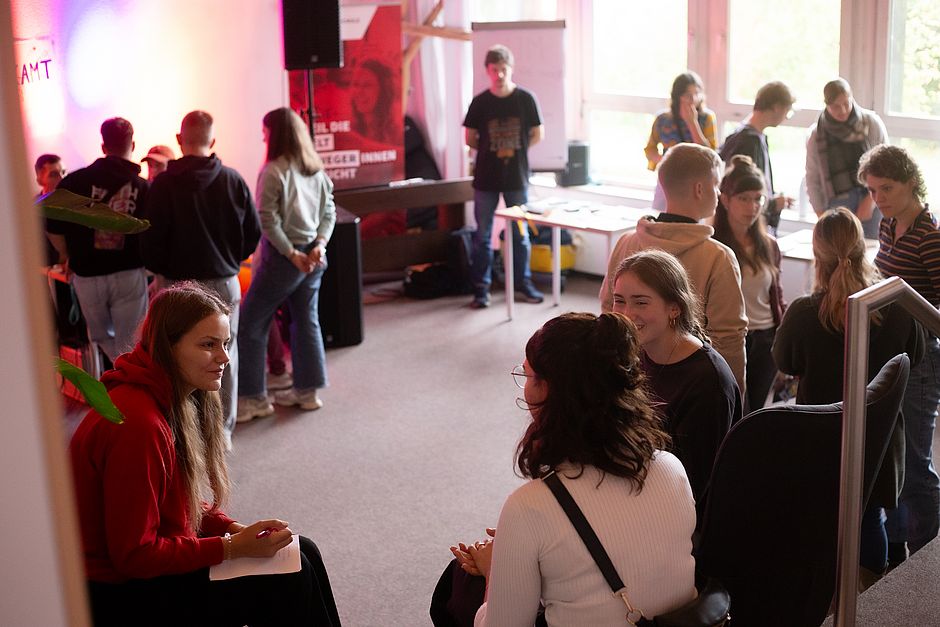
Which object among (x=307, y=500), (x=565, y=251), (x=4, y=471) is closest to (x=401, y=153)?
(x=565, y=251)

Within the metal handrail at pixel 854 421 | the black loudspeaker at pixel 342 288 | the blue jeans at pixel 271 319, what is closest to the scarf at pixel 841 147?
the black loudspeaker at pixel 342 288

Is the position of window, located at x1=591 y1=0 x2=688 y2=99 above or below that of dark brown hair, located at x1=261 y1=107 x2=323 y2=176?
above

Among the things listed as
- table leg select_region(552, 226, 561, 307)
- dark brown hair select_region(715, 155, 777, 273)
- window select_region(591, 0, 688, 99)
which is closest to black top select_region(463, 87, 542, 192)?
table leg select_region(552, 226, 561, 307)

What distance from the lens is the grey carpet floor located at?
3811mm

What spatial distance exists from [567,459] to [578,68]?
21.6 ft

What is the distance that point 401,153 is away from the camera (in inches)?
297

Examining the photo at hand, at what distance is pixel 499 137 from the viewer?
6926 millimetres

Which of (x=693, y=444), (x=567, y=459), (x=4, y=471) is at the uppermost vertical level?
(x=4, y=471)

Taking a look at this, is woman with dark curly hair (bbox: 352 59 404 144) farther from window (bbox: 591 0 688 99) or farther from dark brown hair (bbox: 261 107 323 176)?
dark brown hair (bbox: 261 107 323 176)

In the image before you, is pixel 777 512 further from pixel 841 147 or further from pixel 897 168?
pixel 841 147

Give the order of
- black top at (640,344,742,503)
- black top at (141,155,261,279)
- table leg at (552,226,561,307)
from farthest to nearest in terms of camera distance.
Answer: table leg at (552,226,561,307), black top at (141,155,261,279), black top at (640,344,742,503)

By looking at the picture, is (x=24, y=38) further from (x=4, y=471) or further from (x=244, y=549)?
(x=4, y=471)

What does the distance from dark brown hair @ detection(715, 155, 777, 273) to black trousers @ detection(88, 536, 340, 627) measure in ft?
6.63

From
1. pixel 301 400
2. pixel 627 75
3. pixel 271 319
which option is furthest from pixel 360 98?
pixel 301 400
